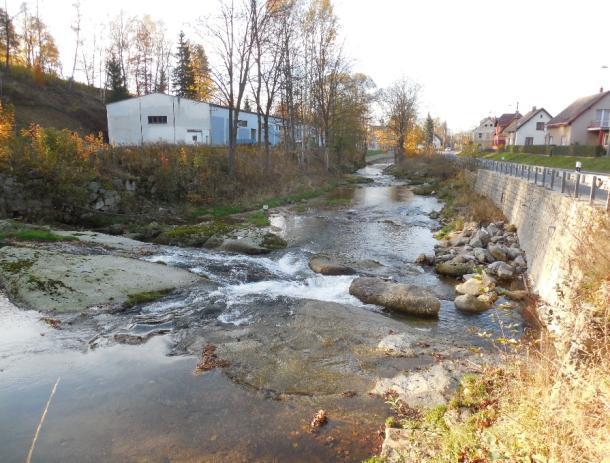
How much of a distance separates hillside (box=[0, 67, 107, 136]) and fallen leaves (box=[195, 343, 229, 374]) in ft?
138

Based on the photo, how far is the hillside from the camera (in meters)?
44.6

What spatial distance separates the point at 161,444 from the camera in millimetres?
6000

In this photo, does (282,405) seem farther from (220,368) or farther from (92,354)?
(92,354)

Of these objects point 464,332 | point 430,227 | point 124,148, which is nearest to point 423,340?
point 464,332

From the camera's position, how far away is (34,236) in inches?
611

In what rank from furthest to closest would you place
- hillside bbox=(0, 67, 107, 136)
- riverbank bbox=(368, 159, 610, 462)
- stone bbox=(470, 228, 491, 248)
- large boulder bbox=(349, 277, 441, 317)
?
hillside bbox=(0, 67, 107, 136)
stone bbox=(470, 228, 491, 248)
large boulder bbox=(349, 277, 441, 317)
riverbank bbox=(368, 159, 610, 462)

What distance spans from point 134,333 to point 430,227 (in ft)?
59.5

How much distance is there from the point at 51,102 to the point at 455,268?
49.9 m

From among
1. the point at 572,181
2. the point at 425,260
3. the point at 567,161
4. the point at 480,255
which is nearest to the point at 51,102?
the point at 425,260

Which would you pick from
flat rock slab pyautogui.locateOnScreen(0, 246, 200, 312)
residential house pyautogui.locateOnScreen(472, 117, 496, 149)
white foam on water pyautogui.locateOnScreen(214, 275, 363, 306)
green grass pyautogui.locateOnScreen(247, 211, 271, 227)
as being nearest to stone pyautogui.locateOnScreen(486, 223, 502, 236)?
white foam on water pyautogui.locateOnScreen(214, 275, 363, 306)

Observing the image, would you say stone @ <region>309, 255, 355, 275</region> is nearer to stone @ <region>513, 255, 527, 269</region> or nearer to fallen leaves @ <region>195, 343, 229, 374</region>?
stone @ <region>513, 255, 527, 269</region>

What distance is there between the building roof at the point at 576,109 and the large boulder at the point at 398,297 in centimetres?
5338

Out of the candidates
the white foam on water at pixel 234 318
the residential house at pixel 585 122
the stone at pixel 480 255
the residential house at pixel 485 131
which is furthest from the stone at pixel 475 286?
the residential house at pixel 485 131

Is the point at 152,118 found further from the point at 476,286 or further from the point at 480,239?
the point at 476,286
